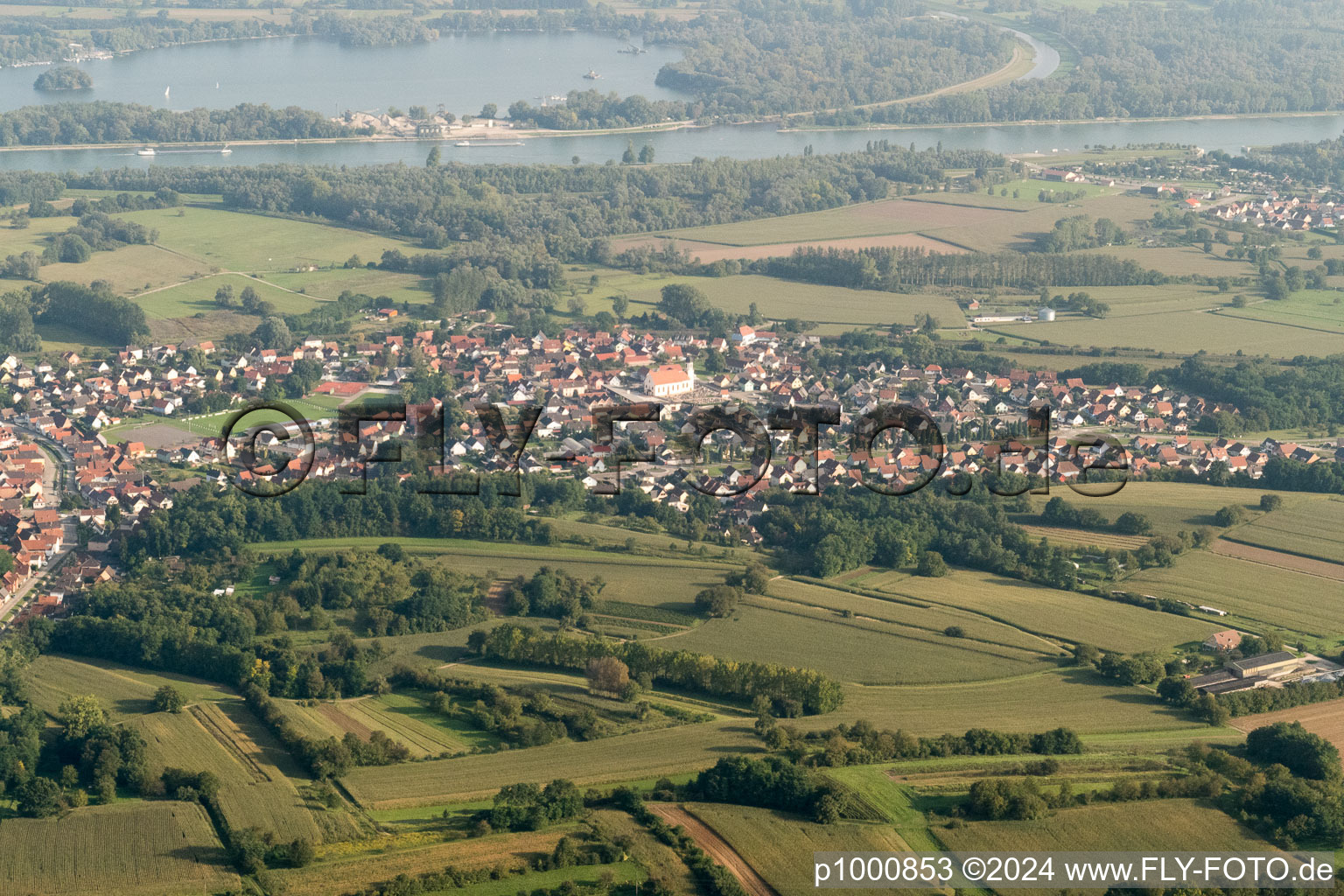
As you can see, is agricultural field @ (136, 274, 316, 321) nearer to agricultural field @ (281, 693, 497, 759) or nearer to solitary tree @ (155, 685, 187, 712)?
solitary tree @ (155, 685, 187, 712)

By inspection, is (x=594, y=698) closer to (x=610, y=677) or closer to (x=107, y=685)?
(x=610, y=677)

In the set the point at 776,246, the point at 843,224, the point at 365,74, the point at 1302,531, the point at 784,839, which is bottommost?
the point at 784,839

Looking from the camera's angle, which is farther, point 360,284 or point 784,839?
point 360,284

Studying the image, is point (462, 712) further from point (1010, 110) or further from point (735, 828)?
point (1010, 110)

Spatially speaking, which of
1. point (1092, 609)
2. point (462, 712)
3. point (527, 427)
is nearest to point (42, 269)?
point (527, 427)

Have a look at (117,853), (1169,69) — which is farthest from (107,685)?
(1169,69)
